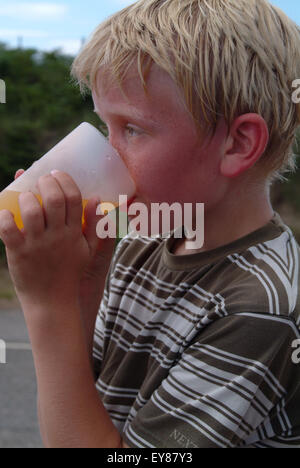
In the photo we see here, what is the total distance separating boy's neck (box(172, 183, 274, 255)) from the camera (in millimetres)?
1176

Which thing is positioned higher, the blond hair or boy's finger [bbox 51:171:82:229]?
the blond hair

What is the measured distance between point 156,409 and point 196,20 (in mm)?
758

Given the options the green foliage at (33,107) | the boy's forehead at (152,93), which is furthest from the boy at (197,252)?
the green foliage at (33,107)

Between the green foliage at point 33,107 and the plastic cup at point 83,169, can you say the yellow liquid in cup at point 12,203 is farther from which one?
the green foliage at point 33,107

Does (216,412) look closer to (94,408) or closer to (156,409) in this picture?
(156,409)

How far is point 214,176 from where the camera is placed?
44.9 inches

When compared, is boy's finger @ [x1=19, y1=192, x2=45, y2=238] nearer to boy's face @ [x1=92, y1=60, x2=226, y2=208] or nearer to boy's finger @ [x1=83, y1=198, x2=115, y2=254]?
boy's finger @ [x1=83, y1=198, x2=115, y2=254]

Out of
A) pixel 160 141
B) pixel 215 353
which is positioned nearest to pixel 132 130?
pixel 160 141

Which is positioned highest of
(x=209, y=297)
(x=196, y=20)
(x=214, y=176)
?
(x=196, y=20)

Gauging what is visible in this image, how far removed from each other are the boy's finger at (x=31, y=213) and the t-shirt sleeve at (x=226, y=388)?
37cm

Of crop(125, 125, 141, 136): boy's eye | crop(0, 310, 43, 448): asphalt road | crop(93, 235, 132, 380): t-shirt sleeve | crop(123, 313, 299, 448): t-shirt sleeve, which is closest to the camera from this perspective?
crop(123, 313, 299, 448): t-shirt sleeve

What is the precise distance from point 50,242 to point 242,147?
1.42 feet

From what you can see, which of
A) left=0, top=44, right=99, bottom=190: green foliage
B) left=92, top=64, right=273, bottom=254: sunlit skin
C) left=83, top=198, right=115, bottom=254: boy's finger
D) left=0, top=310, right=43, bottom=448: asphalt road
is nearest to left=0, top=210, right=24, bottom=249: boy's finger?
left=83, top=198, right=115, bottom=254: boy's finger

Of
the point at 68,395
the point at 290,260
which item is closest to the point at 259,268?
the point at 290,260
